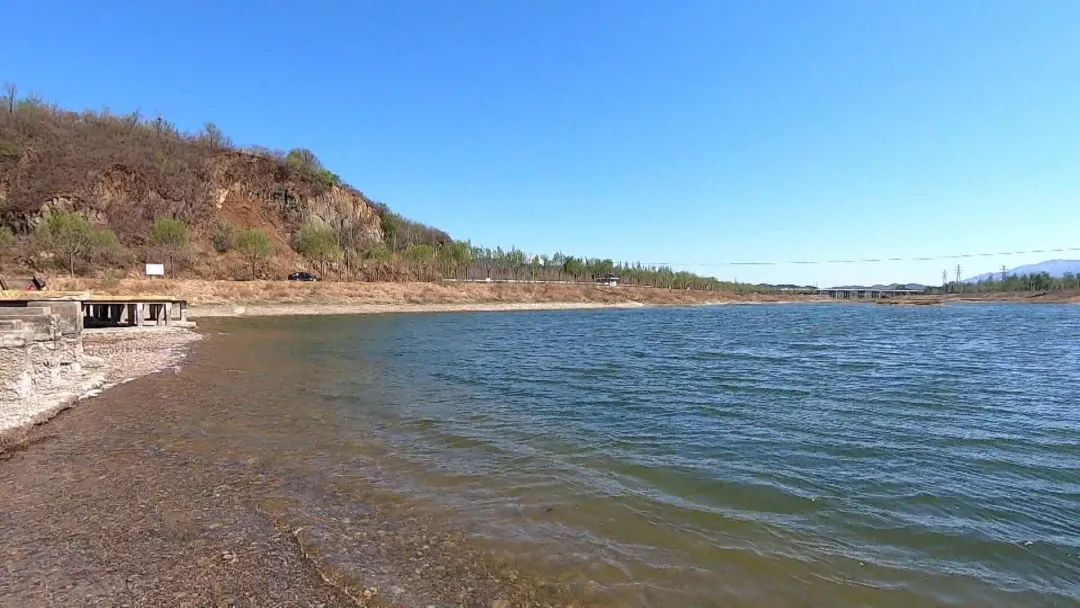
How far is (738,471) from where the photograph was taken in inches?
334

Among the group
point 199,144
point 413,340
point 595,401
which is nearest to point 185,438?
point 595,401

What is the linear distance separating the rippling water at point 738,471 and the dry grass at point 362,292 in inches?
1814

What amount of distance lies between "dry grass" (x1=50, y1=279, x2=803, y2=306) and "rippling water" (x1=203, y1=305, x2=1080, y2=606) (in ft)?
151

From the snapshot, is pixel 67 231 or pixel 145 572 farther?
pixel 67 231

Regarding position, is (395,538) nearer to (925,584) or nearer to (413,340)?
(925,584)

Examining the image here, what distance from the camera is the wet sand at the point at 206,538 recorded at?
15.2 ft

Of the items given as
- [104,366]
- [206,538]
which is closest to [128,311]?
[104,366]

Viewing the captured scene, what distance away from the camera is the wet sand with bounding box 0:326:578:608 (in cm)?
463

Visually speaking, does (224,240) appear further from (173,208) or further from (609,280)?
(609,280)

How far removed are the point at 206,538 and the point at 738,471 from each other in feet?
22.3

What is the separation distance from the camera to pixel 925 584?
5.26 m

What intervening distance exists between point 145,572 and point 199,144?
12427 centimetres

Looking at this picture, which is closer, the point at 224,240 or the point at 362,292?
the point at 362,292

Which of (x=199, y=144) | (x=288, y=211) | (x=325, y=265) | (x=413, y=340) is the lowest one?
(x=413, y=340)
